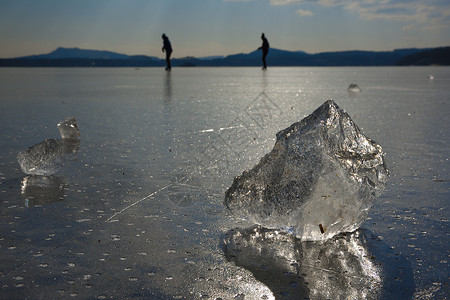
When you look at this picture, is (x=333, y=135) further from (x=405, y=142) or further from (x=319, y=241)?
(x=405, y=142)

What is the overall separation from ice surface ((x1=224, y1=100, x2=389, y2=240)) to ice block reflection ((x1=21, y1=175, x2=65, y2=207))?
135 cm

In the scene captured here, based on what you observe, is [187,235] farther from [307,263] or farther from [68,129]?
[68,129]

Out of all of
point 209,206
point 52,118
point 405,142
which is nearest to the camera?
point 209,206

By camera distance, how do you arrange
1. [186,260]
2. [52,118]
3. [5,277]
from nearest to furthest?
[5,277] → [186,260] → [52,118]

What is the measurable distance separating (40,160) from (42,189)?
476 mm

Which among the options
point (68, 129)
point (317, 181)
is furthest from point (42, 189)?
point (68, 129)

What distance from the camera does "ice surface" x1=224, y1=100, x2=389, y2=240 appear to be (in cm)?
243

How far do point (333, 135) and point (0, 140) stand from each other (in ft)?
13.7

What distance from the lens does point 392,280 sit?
6.33ft

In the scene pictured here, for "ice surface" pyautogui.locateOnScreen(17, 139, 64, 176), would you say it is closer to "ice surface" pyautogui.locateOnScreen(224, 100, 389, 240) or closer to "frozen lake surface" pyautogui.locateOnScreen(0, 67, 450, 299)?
"frozen lake surface" pyautogui.locateOnScreen(0, 67, 450, 299)

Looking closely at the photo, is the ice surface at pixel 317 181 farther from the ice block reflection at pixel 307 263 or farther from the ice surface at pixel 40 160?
the ice surface at pixel 40 160

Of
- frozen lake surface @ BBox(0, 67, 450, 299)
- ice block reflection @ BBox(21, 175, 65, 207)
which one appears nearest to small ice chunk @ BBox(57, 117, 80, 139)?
frozen lake surface @ BBox(0, 67, 450, 299)

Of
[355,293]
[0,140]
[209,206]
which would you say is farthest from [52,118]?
[355,293]

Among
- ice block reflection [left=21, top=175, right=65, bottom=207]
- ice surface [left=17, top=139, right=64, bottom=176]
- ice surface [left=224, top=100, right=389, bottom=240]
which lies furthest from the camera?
ice surface [left=17, top=139, right=64, bottom=176]
